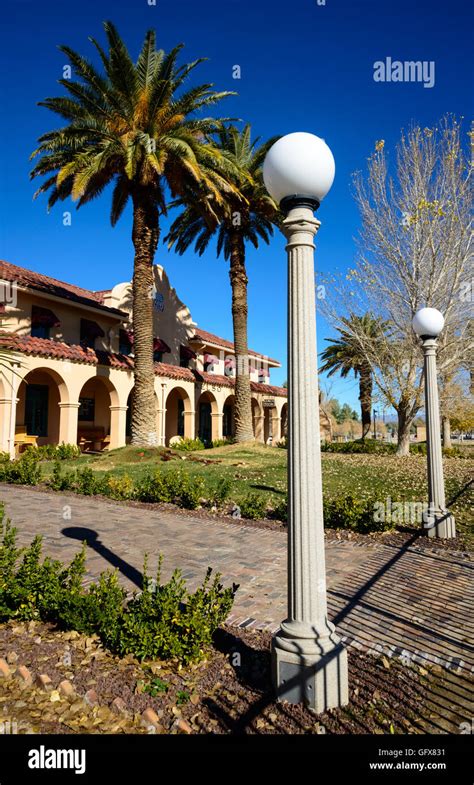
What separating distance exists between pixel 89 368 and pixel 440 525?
16909 mm

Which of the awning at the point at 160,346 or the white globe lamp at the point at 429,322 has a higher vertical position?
the awning at the point at 160,346

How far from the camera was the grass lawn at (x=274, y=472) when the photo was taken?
36.1 feet

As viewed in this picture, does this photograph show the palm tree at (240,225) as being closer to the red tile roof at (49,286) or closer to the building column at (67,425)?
the red tile roof at (49,286)

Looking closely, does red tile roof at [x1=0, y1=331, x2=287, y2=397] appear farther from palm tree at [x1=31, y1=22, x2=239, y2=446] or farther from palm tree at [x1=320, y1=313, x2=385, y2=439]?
palm tree at [x1=320, y1=313, x2=385, y2=439]

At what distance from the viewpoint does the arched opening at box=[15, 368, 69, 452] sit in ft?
66.0

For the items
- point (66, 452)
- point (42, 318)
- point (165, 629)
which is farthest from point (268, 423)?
point (165, 629)

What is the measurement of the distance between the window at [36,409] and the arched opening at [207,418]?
10346 millimetres

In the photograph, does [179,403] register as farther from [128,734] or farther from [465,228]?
[128,734]

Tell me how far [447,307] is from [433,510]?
48.6 ft

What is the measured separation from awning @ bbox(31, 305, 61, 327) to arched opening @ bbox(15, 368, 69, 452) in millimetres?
2034

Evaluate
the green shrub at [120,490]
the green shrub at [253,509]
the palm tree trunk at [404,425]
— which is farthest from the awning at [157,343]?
the green shrub at [253,509]

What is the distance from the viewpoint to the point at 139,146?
1616 cm
